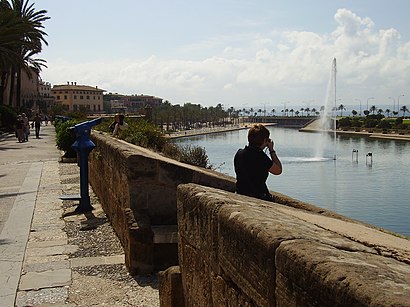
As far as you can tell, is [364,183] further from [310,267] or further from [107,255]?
[310,267]

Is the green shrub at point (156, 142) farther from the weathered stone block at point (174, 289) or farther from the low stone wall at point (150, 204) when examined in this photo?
the weathered stone block at point (174, 289)

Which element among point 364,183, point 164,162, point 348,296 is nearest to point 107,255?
point 164,162

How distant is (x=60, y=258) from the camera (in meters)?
6.15

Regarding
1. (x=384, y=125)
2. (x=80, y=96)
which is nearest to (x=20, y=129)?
(x=384, y=125)

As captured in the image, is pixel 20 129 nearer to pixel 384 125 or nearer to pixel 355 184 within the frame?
pixel 355 184

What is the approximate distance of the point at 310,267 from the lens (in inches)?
72.7

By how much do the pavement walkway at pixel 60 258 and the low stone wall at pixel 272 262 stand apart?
4.77ft

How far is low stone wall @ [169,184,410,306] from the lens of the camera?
5.52ft

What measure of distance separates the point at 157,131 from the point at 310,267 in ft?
30.6

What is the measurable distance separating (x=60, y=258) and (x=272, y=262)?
4.47 m

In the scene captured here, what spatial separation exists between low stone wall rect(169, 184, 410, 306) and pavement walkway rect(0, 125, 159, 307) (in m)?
1.46

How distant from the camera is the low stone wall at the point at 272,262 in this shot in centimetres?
168

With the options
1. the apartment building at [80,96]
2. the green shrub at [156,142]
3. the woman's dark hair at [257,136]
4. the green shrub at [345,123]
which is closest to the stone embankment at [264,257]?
the woman's dark hair at [257,136]

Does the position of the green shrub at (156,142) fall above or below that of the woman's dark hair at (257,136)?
below
